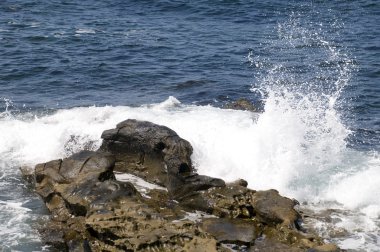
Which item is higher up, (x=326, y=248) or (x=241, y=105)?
(x=241, y=105)

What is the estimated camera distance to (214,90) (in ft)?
84.3

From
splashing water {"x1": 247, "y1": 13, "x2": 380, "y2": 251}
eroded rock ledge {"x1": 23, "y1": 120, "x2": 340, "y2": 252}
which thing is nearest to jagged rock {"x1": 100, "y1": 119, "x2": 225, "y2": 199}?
eroded rock ledge {"x1": 23, "y1": 120, "x2": 340, "y2": 252}

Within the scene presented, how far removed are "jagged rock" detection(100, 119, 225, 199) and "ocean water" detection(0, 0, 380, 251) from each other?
1394mm

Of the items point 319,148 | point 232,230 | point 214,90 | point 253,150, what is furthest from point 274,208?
point 214,90

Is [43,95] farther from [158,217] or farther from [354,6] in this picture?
[354,6]

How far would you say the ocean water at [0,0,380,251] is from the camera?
55.4ft

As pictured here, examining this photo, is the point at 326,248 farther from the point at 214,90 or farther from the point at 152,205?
the point at 214,90

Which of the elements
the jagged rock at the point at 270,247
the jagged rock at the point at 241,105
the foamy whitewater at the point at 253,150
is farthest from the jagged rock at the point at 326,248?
the jagged rock at the point at 241,105

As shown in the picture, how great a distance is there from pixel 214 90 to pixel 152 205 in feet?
37.7

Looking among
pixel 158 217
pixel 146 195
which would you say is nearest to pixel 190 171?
pixel 146 195

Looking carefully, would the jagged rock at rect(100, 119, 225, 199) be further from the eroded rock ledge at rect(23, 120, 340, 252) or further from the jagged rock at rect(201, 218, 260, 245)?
the jagged rock at rect(201, 218, 260, 245)

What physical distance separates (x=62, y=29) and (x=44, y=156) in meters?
18.0

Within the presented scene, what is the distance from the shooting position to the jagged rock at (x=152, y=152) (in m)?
15.9

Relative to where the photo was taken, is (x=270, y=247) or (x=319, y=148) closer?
(x=270, y=247)
